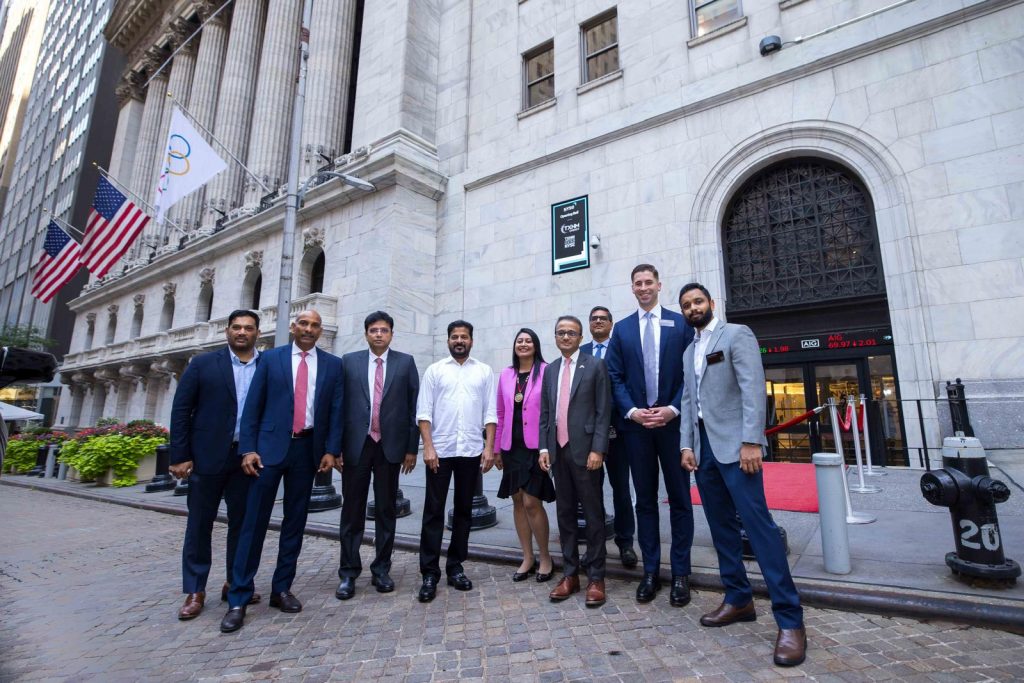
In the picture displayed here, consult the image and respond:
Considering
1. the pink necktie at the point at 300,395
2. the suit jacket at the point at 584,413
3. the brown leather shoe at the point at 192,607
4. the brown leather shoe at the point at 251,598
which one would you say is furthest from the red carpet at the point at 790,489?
the brown leather shoe at the point at 192,607

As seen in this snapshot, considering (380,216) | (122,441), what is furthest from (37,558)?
→ (380,216)

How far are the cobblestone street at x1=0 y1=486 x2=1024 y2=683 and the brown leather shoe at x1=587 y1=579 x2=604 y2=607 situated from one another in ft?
0.25

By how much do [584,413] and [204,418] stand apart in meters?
3.22

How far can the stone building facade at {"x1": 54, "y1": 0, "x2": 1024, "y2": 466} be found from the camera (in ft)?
28.7

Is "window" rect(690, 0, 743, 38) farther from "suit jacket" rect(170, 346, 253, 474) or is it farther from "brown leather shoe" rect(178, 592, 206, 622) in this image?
"brown leather shoe" rect(178, 592, 206, 622)

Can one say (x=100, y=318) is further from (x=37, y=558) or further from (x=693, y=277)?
(x=693, y=277)

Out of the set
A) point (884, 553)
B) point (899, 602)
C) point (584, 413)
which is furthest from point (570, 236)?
point (899, 602)

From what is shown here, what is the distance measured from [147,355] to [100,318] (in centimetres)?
1193

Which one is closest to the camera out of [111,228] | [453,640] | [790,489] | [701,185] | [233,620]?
[453,640]

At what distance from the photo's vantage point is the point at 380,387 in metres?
4.59

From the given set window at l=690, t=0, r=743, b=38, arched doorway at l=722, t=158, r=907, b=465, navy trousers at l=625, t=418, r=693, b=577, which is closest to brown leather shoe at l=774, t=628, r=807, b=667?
navy trousers at l=625, t=418, r=693, b=577

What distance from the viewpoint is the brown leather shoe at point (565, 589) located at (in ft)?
12.7

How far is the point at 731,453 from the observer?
3336mm

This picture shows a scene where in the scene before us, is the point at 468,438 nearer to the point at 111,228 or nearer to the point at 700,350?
the point at 700,350
